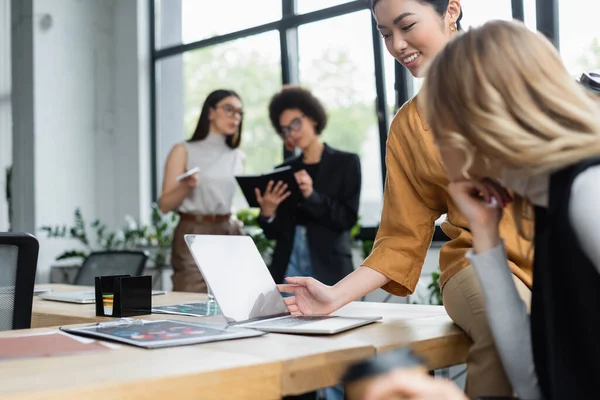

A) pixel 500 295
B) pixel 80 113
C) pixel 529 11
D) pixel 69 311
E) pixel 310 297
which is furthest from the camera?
pixel 80 113

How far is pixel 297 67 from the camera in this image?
5.19 m

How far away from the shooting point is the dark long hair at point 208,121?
4.06m

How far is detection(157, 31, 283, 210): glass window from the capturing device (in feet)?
17.6

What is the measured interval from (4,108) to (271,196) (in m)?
5.51

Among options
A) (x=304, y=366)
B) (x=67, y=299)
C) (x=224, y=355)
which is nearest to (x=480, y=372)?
(x=304, y=366)

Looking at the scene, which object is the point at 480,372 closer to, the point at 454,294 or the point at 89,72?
the point at 454,294

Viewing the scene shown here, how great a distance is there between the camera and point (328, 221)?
355 centimetres

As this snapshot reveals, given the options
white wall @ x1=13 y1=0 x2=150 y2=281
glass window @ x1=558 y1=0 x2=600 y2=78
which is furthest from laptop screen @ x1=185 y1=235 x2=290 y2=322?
white wall @ x1=13 y1=0 x2=150 y2=281

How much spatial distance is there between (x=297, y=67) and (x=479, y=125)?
4216 millimetres

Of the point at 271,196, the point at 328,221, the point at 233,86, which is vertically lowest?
the point at 328,221

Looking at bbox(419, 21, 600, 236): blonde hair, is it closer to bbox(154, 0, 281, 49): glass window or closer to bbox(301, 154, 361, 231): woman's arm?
bbox(301, 154, 361, 231): woman's arm

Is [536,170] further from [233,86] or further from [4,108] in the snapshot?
[4,108]

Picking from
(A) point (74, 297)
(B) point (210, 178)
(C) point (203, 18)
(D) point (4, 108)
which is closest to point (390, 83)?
(B) point (210, 178)

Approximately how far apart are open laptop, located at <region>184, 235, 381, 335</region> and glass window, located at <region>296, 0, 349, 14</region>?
3.41 m
